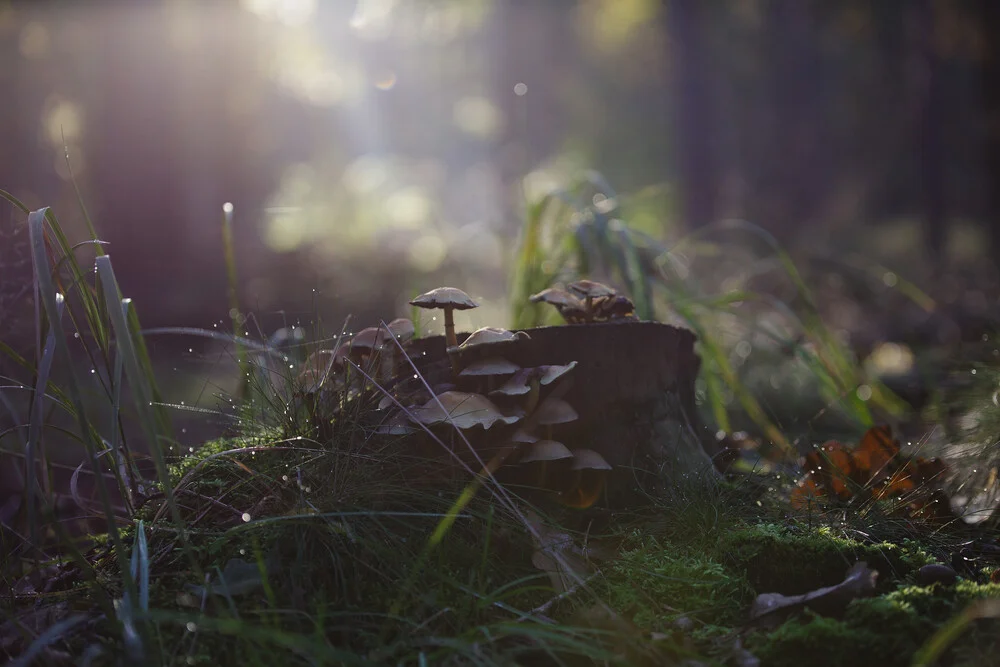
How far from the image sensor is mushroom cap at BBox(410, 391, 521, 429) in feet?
5.65

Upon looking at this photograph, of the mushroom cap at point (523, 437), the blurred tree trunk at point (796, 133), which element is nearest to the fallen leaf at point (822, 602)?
the mushroom cap at point (523, 437)

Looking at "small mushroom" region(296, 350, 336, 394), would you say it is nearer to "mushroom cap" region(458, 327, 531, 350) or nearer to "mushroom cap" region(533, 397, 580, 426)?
"mushroom cap" region(458, 327, 531, 350)

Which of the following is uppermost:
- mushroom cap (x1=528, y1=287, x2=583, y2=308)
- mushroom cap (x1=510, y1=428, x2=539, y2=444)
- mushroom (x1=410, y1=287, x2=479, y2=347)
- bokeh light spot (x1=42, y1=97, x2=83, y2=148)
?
bokeh light spot (x1=42, y1=97, x2=83, y2=148)

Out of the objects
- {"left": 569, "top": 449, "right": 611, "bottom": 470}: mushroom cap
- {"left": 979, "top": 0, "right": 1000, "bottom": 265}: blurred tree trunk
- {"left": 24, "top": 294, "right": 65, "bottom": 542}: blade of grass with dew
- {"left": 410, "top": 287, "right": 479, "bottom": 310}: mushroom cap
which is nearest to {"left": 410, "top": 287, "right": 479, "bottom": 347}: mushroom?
{"left": 410, "top": 287, "right": 479, "bottom": 310}: mushroom cap

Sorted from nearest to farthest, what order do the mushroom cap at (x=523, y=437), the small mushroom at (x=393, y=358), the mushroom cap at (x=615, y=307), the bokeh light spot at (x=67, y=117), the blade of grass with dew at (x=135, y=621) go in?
the blade of grass with dew at (x=135, y=621) → the mushroom cap at (x=523, y=437) → the small mushroom at (x=393, y=358) → the mushroom cap at (x=615, y=307) → the bokeh light spot at (x=67, y=117)

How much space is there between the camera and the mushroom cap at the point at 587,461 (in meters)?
1.89

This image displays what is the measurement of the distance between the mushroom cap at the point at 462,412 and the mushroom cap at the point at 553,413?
0.10m

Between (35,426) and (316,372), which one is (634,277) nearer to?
(316,372)

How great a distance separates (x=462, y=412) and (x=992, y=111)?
616 inches

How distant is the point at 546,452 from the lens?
5.94 feet

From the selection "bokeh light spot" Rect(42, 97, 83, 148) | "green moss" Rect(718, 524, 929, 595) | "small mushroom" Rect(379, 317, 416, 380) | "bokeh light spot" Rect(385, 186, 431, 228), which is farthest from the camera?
"bokeh light spot" Rect(385, 186, 431, 228)

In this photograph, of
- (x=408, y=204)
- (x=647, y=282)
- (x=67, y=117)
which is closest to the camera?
(x=647, y=282)

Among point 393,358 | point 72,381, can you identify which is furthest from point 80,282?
point 393,358

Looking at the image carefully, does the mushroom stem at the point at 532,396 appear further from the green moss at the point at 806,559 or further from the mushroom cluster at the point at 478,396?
the green moss at the point at 806,559
